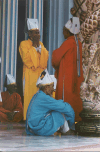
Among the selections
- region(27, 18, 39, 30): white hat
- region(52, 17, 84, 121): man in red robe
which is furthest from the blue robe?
region(27, 18, 39, 30): white hat

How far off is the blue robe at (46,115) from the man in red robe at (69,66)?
0.59m

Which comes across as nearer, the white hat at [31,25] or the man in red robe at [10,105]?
the white hat at [31,25]

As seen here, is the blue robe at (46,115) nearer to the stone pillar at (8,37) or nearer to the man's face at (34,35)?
the man's face at (34,35)

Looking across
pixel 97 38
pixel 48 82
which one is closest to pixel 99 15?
pixel 97 38

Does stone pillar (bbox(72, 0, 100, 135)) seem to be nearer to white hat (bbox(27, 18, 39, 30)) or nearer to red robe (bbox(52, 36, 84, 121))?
red robe (bbox(52, 36, 84, 121))

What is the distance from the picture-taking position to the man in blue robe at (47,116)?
3545 mm

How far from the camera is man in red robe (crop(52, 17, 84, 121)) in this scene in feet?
13.8

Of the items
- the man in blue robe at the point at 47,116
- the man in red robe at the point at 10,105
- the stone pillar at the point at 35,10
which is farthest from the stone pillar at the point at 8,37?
the man in blue robe at the point at 47,116

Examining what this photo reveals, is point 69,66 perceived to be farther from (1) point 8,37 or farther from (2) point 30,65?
(1) point 8,37

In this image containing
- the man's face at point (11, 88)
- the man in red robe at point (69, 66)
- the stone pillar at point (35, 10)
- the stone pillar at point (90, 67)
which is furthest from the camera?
the stone pillar at point (35, 10)

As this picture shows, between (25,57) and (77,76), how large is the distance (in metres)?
1.71

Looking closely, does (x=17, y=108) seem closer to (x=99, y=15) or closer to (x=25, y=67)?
(x=25, y=67)

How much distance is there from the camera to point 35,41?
19.0 ft

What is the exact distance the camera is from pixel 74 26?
160 inches
